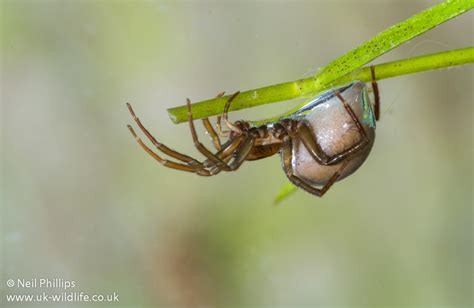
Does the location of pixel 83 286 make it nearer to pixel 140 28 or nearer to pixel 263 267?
pixel 263 267

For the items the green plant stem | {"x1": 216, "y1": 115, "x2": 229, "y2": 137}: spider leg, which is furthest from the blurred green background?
the green plant stem

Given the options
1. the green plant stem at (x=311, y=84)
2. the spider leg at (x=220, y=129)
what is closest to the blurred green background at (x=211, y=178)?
the spider leg at (x=220, y=129)

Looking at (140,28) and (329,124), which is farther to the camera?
(140,28)

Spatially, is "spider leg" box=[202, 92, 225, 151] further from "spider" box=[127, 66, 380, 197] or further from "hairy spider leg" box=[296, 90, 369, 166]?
"hairy spider leg" box=[296, 90, 369, 166]

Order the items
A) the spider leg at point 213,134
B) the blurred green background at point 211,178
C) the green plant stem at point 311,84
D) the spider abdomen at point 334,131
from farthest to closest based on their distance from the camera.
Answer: the blurred green background at point 211,178
the spider leg at point 213,134
the spider abdomen at point 334,131
the green plant stem at point 311,84

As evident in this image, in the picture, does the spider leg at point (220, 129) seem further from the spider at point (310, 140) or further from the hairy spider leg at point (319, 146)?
the hairy spider leg at point (319, 146)

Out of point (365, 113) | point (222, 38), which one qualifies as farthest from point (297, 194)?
point (365, 113)

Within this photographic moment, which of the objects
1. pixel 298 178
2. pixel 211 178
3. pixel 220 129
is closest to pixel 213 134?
pixel 220 129
